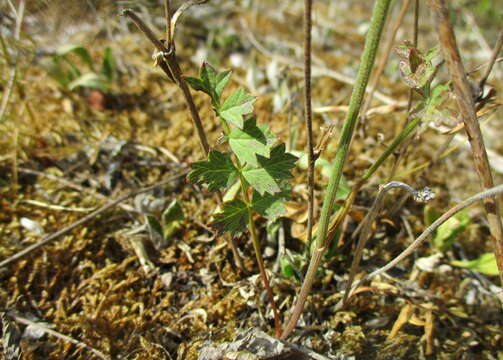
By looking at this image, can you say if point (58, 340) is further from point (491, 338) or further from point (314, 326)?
point (491, 338)

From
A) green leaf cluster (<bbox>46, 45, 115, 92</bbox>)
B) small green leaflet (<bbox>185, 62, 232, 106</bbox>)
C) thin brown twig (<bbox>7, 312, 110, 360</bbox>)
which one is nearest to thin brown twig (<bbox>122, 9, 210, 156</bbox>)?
small green leaflet (<bbox>185, 62, 232, 106</bbox>)

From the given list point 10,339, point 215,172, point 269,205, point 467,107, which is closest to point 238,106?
point 215,172

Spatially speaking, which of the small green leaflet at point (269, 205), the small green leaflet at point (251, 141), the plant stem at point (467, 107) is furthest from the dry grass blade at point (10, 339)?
the plant stem at point (467, 107)

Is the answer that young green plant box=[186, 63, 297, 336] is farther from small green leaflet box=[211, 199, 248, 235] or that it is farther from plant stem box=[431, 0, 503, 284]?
plant stem box=[431, 0, 503, 284]

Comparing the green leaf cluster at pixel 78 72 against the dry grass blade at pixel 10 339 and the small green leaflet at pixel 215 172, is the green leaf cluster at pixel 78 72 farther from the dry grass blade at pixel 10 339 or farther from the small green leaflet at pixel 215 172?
the small green leaflet at pixel 215 172

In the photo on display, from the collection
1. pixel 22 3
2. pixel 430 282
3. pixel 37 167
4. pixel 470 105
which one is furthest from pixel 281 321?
pixel 22 3
